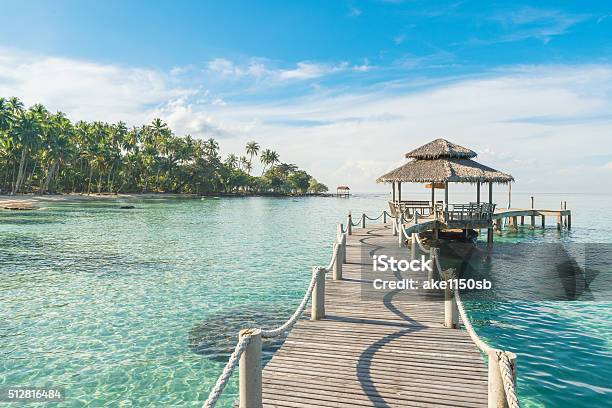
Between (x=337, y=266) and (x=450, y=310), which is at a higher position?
(x=337, y=266)

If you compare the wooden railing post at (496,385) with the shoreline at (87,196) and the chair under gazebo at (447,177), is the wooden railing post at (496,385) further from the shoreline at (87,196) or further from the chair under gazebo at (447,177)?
the shoreline at (87,196)

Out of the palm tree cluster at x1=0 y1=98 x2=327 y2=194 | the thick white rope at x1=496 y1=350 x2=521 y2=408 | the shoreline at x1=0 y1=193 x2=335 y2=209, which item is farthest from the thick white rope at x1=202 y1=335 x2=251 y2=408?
the palm tree cluster at x1=0 y1=98 x2=327 y2=194

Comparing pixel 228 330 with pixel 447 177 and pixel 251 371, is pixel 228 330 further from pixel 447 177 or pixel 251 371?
pixel 447 177

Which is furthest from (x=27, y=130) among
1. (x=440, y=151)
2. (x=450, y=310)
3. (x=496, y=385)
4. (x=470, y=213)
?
(x=496, y=385)

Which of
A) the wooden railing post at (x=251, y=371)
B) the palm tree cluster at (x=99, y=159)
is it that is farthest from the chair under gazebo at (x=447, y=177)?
the palm tree cluster at (x=99, y=159)

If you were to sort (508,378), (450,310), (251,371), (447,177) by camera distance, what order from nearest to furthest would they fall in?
(508,378) < (251,371) < (450,310) < (447,177)

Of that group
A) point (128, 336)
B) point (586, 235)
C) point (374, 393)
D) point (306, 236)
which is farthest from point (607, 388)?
point (586, 235)

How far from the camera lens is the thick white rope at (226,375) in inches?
136

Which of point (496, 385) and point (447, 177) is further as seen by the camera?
point (447, 177)

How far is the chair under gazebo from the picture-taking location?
21516mm

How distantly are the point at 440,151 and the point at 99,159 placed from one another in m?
72.1

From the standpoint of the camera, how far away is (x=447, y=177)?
72.5 feet

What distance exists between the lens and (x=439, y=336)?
271 inches

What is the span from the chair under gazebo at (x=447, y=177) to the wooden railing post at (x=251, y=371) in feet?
58.7
